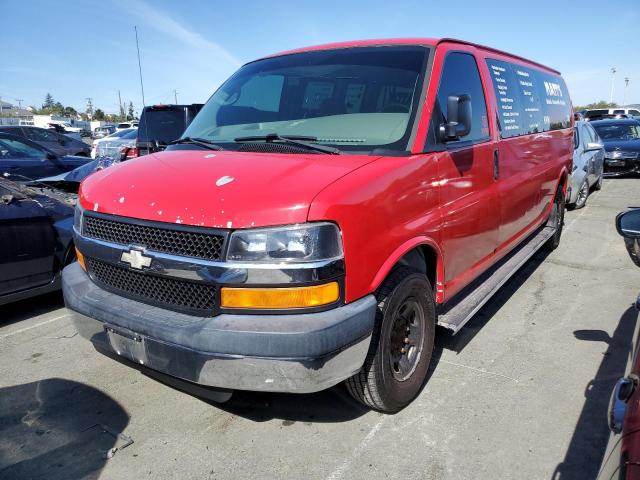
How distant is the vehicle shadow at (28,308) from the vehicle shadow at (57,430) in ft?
5.08

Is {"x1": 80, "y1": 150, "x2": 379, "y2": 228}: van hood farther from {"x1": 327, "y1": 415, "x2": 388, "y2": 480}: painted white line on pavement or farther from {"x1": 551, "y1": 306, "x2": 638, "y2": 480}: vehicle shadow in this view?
{"x1": 551, "y1": 306, "x2": 638, "y2": 480}: vehicle shadow

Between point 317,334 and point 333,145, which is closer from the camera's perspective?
point 317,334

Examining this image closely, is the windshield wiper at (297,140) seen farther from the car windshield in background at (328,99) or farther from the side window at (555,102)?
the side window at (555,102)

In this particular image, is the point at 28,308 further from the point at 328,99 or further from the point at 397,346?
the point at 397,346

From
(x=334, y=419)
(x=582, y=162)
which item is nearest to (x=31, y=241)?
(x=334, y=419)

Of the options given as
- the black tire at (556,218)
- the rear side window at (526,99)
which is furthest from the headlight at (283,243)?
the black tire at (556,218)

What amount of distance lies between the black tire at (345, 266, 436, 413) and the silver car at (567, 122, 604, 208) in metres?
7.09

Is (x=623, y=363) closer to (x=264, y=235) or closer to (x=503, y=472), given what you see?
(x=503, y=472)

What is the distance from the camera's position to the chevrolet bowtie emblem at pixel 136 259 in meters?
2.52

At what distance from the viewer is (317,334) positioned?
7.22ft

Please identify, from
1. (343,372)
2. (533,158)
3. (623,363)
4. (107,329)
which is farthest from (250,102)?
(623,363)

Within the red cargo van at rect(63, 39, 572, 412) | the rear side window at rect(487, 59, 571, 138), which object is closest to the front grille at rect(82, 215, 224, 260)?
the red cargo van at rect(63, 39, 572, 412)

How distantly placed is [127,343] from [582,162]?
30.9 ft

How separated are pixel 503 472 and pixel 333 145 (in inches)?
77.4
